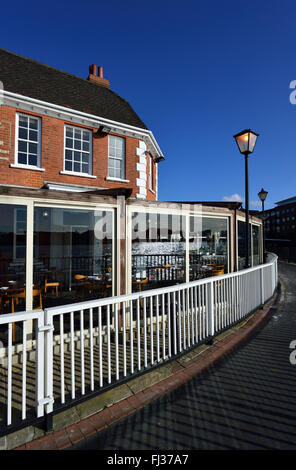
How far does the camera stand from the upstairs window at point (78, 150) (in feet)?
31.2

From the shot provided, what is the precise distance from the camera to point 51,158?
8938 mm

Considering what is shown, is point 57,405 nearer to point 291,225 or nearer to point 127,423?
point 127,423

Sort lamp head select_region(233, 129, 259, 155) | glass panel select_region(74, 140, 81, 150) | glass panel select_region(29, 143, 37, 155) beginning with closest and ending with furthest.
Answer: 1. lamp head select_region(233, 129, 259, 155)
2. glass panel select_region(29, 143, 37, 155)
3. glass panel select_region(74, 140, 81, 150)

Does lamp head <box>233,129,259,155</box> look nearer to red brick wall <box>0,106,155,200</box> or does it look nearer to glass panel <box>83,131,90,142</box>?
red brick wall <box>0,106,155,200</box>

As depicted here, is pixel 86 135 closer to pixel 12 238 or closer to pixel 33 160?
pixel 33 160

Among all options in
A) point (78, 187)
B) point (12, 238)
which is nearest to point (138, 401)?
point (78, 187)

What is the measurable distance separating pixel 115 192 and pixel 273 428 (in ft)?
13.8

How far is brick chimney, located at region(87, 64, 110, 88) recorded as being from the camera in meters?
13.3

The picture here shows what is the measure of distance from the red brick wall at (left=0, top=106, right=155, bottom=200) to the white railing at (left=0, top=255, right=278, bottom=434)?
18.7 ft

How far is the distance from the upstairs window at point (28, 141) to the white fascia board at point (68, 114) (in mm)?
422

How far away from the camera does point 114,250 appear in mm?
4750

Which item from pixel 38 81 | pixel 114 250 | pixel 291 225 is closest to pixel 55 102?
pixel 38 81

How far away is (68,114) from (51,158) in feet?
6.32

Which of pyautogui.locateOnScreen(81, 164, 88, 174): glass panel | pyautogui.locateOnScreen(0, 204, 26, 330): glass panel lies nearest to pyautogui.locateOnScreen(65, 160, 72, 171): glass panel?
pyautogui.locateOnScreen(81, 164, 88, 174): glass panel
